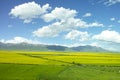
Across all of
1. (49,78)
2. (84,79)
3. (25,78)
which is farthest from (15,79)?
(84,79)

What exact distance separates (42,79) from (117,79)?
11.6 metres

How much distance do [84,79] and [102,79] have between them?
10.2 ft

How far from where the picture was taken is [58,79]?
128 feet

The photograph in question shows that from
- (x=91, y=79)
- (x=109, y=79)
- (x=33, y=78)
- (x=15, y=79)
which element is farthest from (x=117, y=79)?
(x=15, y=79)

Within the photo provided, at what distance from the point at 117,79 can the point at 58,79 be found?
367 inches

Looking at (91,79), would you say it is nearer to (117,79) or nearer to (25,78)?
(117,79)

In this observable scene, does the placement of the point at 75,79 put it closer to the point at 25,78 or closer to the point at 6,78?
the point at 25,78

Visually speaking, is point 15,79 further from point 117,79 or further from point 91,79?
point 117,79

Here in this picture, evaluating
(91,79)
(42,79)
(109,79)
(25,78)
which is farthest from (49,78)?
(109,79)

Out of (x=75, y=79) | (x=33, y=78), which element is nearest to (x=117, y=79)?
(x=75, y=79)

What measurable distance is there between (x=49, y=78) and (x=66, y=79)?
2.65 m

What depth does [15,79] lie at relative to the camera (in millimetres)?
39531

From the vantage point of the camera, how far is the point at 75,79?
39.4 m

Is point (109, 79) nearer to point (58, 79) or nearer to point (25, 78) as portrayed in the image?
point (58, 79)
